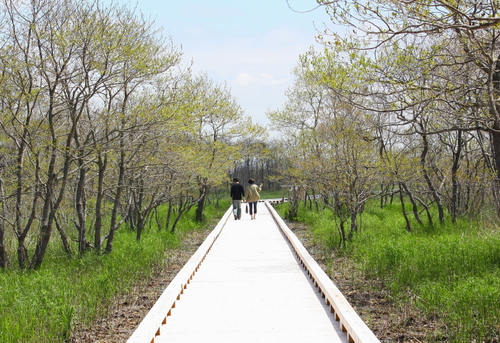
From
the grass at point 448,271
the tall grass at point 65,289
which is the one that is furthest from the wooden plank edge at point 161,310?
the grass at point 448,271

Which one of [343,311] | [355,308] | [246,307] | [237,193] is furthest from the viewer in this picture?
[237,193]

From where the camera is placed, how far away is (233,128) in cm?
2420

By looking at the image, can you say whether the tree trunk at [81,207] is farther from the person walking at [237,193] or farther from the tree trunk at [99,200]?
the person walking at [237,193]

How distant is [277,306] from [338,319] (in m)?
0.95

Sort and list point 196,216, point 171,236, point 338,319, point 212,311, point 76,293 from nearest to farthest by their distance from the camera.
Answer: point 338,319 < point 212,311 < point 76,293 < point 171,236 < point 196,216

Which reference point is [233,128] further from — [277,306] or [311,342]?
[311,342]

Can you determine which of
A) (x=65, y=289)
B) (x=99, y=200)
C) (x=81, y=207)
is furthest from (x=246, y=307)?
(x=81, y=207)

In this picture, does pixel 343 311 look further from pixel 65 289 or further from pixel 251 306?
pixel 65 289

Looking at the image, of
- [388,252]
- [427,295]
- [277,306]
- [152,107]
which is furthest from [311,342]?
[152,107]

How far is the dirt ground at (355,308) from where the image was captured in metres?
5.91

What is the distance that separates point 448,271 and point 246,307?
3215 mm

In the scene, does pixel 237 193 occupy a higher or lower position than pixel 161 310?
higher

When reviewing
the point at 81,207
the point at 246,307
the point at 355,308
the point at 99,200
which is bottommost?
the point at 355,308

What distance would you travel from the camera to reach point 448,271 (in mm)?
7852
